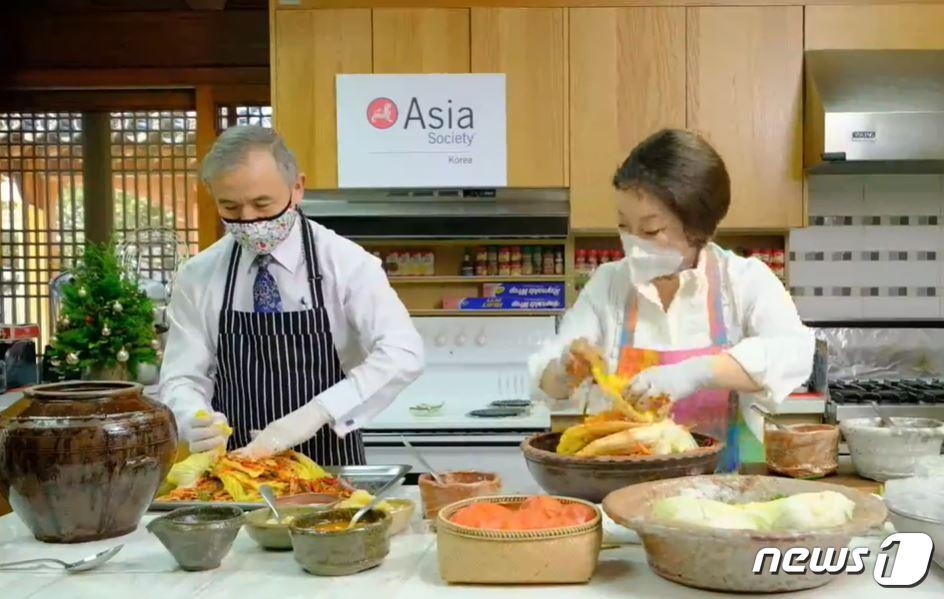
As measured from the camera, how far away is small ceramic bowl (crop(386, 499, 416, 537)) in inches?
59.3

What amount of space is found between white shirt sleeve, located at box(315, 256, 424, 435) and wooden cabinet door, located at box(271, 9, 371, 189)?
4.75ft

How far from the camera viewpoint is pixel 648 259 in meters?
2.24

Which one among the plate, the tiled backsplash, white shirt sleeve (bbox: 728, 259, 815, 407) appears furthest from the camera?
the tiled backsplash

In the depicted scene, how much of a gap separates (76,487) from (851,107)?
10.1 feet

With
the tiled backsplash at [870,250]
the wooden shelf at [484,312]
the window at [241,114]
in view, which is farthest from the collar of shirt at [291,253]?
the window at [241,114]

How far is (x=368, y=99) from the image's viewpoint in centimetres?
374

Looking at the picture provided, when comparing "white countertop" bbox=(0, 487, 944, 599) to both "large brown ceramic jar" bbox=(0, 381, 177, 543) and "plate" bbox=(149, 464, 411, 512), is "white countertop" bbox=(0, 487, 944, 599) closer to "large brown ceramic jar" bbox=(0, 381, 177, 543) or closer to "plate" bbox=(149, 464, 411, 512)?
"large brown ceramic jar" bbox=(0, 381, 177, 543)

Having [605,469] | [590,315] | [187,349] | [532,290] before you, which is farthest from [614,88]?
[605,469]

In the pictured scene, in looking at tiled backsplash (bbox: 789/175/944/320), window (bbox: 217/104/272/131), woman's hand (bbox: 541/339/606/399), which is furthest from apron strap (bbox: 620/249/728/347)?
window (bbox: 217/104/272/131)

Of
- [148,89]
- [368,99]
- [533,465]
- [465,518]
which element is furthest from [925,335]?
[148,89]

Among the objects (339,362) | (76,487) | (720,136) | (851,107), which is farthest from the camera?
(720,136)

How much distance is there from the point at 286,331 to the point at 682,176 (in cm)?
103

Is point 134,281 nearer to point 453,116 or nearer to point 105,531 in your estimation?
point 453,116

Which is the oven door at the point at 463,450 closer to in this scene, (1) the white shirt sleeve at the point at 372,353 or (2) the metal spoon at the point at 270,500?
(1) the white shirt sleeve at the point at 372,353
